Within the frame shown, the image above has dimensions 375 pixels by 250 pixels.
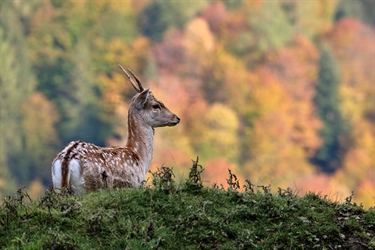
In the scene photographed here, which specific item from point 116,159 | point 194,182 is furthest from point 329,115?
point 194,182

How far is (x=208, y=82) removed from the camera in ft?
324

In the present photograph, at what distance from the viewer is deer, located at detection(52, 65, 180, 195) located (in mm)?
9734

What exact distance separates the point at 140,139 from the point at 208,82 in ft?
285

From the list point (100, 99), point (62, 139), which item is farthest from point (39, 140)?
point (100, 99)

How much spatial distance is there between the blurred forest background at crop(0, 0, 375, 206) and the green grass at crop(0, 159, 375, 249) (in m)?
58.8

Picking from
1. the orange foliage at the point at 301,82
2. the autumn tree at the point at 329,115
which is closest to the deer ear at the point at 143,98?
the autumn tree at the point at 329,115

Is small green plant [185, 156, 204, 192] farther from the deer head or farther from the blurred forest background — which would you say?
the blurred forest background

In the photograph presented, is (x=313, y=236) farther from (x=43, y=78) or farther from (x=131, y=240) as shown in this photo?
(x=43, y=78)

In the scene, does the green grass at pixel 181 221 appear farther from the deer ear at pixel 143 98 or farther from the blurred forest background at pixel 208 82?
the blurred forest background at pixel 208 82

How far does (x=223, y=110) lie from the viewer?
9181 centimetres

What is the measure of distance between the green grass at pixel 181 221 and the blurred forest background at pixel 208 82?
193 feet

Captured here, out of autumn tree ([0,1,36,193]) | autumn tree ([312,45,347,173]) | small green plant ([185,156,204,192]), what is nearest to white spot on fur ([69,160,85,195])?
small green plant ([185,156,204,192])

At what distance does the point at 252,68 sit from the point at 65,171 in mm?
96018

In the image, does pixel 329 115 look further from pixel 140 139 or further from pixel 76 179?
pixel 76 179
